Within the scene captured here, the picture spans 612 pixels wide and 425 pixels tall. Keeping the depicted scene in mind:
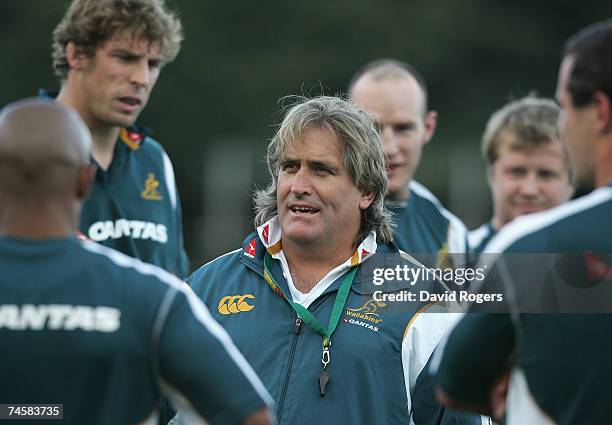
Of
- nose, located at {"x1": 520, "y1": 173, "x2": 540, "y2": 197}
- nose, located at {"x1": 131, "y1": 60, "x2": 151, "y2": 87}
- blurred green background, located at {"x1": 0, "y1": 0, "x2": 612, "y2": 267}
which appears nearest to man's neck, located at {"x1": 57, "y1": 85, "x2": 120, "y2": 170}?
nose, located at {"x1": 131, "y1": 60, "x2": 151, "y2": 87}

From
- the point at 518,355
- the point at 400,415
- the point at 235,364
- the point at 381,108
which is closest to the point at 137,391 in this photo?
the point at 235,364

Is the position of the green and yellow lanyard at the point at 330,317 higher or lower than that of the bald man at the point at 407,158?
lower

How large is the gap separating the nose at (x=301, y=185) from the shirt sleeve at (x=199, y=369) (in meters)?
1.79

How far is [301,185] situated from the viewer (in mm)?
5422

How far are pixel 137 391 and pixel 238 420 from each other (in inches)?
11.1

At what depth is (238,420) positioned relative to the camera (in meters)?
3.64

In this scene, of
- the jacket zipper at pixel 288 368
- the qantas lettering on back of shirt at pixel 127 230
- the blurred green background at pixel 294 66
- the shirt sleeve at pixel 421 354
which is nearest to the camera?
the jacket zipper at pixel 288 368

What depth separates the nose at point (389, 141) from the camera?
24.7 feet

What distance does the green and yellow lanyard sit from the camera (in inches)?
193

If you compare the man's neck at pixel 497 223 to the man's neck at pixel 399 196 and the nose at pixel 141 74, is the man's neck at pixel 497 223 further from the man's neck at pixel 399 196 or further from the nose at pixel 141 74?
the nose at pixel 141 74

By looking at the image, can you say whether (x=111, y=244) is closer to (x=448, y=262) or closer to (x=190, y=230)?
(x=448, y=262)

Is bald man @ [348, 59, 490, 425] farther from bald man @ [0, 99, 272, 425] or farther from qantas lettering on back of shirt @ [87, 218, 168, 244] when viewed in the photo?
bald man @ [0, 99, 272, 425]

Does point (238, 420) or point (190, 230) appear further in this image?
point (190, 230)

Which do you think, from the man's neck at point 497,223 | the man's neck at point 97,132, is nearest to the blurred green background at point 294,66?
the man's neck at point 497,223
